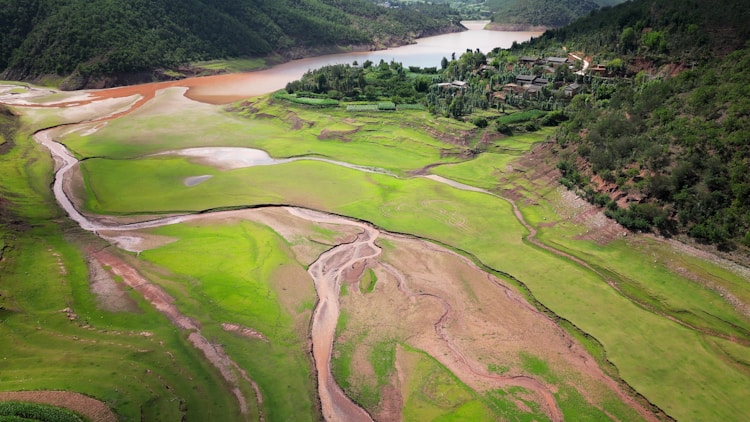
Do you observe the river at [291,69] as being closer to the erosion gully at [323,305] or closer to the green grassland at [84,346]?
the erosion gully at [323,305]

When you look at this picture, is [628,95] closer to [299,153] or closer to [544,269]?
[544,269]

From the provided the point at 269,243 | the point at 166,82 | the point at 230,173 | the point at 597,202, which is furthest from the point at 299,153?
the point at 166,82

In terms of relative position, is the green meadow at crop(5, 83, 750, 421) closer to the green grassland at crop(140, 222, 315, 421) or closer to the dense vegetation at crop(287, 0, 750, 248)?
the green grassland at crop(140, 222, 315, 421)

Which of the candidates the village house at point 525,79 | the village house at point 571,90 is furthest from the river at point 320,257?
the village house at point 525,79

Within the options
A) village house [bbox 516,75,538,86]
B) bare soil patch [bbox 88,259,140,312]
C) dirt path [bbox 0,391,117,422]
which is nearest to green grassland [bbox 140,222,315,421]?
bare soil patch [bbox 88,259,140,312]

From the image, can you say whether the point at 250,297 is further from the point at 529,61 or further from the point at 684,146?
the point at 529,61

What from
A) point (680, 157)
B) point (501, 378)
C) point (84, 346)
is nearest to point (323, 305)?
point (501, 378)
